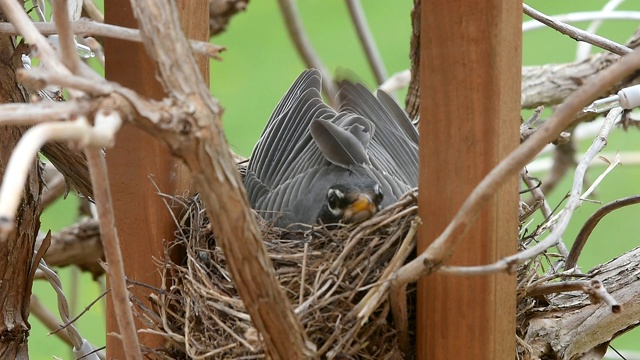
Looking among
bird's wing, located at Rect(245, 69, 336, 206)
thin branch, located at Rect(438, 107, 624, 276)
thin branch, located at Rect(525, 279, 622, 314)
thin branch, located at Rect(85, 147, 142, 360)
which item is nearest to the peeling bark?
thin branch, located at Rect(525, 279, 622, 314)

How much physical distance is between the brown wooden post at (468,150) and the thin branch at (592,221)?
0.36 metres

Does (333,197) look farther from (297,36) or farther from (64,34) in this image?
(297,36)

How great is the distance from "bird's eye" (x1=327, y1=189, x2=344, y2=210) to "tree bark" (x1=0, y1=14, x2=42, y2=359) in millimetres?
579

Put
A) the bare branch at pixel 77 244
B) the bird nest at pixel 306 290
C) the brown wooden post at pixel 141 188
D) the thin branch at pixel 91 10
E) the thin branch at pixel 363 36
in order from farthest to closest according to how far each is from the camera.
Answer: the thin branch at pixel 363 36 → the bare branch at pixel 77 244 → the thin branch at pixel 91 10 → the brown wooden post at pixel 141 188 → the bird nest at pixel 306 290

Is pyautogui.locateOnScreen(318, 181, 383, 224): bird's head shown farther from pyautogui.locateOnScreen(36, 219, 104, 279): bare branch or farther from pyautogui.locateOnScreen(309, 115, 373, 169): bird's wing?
pyautogui.locateOnScreen(36, 219, 104, 279): bare branch

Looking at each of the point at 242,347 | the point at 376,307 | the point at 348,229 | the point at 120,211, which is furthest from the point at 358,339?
the point at 120,211

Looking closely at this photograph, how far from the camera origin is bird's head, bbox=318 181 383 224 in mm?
1637

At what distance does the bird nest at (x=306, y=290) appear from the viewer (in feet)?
4.15

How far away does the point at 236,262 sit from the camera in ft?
3.16

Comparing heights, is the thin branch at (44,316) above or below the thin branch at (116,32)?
below

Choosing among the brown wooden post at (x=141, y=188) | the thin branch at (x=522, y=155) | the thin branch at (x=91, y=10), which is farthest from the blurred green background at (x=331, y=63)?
the thin branch at (x=522, y=155)

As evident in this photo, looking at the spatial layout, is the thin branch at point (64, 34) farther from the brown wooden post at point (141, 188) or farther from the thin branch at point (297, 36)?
the thin branch at point (297, 36)

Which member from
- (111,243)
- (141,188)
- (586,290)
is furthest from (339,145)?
(111,243)

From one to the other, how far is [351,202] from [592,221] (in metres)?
0.45
